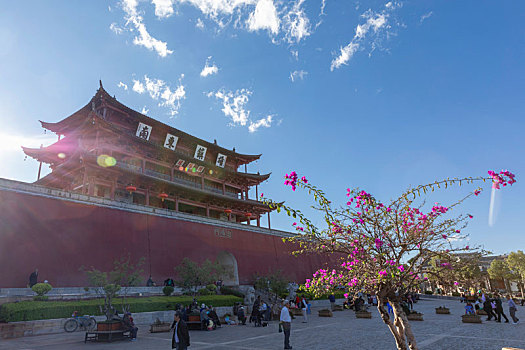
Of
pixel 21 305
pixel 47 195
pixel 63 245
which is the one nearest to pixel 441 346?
pixel 21 305

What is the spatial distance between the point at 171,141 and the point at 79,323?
18730 mm

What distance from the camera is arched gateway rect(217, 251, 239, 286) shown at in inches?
980

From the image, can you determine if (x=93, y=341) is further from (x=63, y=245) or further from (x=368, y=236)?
(x=368, y=236)

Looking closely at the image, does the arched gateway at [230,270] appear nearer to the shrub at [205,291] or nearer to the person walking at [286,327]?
the shrub at [205,291]

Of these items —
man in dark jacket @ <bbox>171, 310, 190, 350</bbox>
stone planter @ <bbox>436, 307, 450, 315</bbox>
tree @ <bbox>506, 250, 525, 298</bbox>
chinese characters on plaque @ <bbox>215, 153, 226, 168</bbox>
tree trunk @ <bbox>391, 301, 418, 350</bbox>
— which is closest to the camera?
tree trunk @ <bbox>391, 301, 418, 350</bbox>

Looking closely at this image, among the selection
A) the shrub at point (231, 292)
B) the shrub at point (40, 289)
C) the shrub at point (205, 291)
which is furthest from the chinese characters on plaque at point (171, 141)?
the shrub at point (40, 289)

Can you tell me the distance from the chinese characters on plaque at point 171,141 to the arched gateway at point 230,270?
1025 cm

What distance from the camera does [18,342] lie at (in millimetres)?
9680

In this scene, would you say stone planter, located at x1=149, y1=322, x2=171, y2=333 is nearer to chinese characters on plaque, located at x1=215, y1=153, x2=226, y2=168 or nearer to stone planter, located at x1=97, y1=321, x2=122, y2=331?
stone planter, located at x1=97, y1=321, x2=122, y2=331

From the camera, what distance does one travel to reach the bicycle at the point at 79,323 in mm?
11875

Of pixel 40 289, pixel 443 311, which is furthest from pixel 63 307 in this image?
pixel 443 311

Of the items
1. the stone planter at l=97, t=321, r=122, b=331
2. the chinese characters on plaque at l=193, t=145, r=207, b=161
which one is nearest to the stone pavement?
the stone planter at l=97, t=321, r=122, b=331

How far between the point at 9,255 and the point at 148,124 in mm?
15051

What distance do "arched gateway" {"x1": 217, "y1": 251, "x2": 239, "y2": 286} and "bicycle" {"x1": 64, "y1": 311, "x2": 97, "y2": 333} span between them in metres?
13.1
